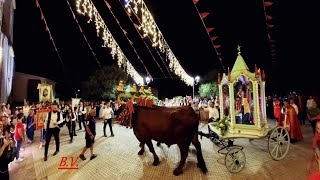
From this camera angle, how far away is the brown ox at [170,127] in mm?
6590

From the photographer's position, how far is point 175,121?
6.74 meters

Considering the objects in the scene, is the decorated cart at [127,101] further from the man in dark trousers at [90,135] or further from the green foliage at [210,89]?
the green foliage at [210,89]

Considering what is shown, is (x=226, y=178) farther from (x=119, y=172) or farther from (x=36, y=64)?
(x=36, y=64)

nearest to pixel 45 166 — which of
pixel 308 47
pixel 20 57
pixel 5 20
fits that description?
pixel 5 20

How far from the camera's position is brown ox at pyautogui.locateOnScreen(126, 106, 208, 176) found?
6590mm

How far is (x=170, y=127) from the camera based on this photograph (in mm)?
6738

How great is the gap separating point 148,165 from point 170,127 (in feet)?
4.97

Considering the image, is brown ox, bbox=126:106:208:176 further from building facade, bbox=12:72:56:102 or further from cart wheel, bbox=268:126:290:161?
building facade, bbox=12:72:56:102

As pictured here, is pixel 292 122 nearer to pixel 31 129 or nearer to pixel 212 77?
pixel 31 129

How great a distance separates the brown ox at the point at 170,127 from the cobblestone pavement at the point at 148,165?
416 millimetres

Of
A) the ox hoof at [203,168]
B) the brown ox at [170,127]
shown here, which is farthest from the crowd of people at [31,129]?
the ox hoof at [203,168]

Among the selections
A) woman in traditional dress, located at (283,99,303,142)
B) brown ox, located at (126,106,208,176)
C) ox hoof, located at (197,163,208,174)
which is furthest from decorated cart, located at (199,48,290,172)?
woman in traditional dress, located at (283,99,303,142)

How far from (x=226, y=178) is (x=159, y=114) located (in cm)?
267

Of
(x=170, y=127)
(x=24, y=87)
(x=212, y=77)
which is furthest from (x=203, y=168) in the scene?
(x=24, y=87)
